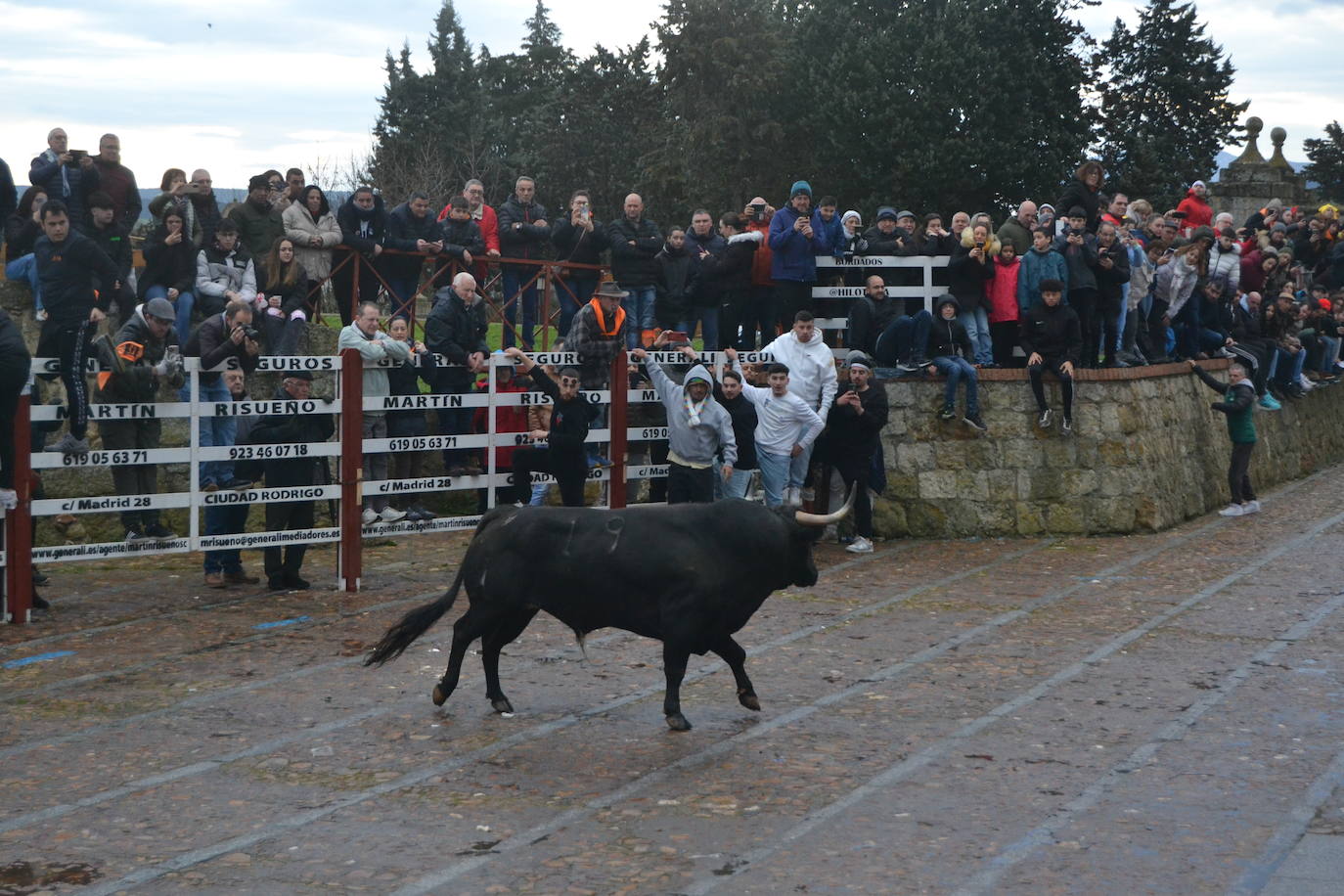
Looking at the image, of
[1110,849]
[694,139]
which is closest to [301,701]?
[1110,849]

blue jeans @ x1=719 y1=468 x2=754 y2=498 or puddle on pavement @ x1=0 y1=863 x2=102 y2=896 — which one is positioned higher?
blue jeans @ x1=719 y1=468 x2=754 y2=498

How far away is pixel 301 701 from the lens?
9.78 m

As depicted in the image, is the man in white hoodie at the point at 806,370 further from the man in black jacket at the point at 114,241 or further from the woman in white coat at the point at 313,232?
the man in black jacket at the point at 114,241

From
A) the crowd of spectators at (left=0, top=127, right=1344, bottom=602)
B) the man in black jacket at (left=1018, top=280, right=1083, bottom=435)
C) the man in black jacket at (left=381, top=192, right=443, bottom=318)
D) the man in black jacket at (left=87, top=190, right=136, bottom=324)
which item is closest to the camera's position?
the crowd of spectators at (left=0, top=127, right=1344, bottom=602)

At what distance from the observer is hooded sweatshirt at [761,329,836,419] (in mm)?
15852

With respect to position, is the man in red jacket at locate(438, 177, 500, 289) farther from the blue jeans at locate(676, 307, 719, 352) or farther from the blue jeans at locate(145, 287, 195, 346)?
the blue jeans at locate(145, 287, 195, 346)

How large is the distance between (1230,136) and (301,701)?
46678 mm

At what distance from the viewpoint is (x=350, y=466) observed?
43.9ft

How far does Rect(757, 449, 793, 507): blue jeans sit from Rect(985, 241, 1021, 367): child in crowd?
11.6 feet

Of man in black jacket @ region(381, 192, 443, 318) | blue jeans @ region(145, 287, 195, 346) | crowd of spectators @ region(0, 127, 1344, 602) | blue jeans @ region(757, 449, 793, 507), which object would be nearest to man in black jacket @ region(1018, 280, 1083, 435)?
crowd of spectators @ region(0, 127, 1344, 602)

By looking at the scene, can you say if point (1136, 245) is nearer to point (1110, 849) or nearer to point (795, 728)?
point (795, 728)

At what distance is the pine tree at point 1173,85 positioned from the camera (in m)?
49.7

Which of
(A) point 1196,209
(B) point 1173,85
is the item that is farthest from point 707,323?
(B) point 1173,85

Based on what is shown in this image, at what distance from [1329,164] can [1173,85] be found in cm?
548
